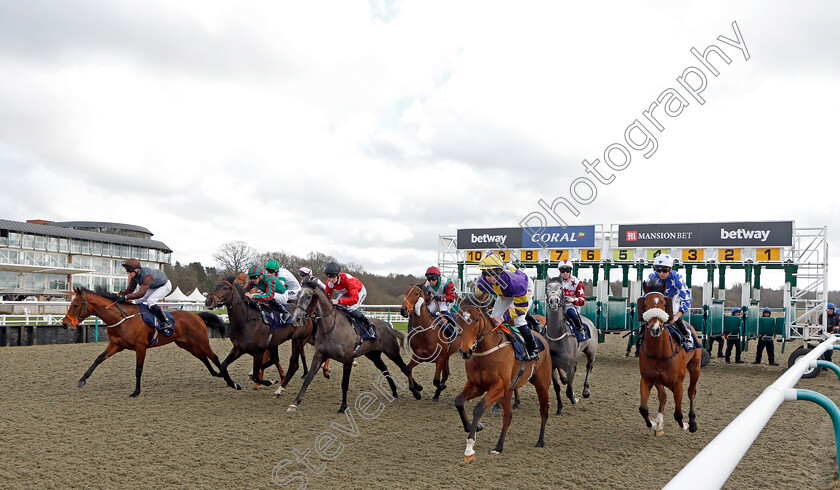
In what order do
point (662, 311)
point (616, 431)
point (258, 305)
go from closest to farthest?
point (662, 311), point (616, 431), point (258, 305)

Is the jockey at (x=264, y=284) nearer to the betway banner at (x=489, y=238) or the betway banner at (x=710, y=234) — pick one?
the betway banner at (x=489, y=238)

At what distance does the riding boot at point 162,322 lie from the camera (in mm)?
8898

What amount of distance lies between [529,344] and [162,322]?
607 centimetres

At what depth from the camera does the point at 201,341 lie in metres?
9.20

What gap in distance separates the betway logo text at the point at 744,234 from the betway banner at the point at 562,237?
10.2 feet

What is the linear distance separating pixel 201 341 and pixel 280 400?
1914mm

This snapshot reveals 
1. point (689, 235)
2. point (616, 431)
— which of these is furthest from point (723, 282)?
point (616, 431)

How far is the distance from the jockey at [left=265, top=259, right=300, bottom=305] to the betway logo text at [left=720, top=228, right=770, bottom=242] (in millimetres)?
10383

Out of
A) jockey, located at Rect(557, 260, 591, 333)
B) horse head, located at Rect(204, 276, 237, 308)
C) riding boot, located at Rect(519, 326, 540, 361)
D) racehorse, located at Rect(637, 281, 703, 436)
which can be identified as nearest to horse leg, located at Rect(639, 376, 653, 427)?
racehorse, located at Rect(637, 281, 703, 436)

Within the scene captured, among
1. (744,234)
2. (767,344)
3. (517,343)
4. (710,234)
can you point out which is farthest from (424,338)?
(767,344)

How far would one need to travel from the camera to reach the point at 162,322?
29.4 feet

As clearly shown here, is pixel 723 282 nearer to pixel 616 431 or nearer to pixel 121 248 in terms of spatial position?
pixel 616 431

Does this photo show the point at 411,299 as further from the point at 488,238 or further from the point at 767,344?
the point at 767,344

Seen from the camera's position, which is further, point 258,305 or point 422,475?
point 258,305
